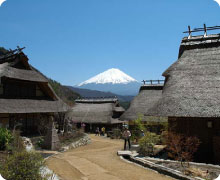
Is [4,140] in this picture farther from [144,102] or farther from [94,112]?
[94,112]

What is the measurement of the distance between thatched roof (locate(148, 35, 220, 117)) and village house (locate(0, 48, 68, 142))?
1042 centimetres

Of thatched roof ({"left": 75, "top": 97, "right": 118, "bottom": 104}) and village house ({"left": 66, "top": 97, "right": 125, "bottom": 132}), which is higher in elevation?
thatched roof ({"left": 75, "top": 97, "right": 118, "bottom": 104})

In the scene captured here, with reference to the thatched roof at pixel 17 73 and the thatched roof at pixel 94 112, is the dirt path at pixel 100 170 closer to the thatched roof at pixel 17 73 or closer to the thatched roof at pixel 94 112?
the thatched roof at pixel 17 73

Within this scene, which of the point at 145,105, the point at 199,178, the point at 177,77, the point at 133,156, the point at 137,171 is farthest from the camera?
the point at 145,105

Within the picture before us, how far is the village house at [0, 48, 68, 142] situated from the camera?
18078 millimetres

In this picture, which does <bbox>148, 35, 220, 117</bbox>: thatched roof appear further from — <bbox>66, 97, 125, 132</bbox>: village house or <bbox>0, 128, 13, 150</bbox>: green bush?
<bbox>66, 97, 125, 132</bbox>: village house

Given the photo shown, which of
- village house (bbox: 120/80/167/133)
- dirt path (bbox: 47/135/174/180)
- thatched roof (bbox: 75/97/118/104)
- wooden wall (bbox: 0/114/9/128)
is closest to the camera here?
dirt path (bbox: 47/135/174/180)

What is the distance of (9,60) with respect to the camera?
2100 centimetres

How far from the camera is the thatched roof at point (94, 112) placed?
116ft

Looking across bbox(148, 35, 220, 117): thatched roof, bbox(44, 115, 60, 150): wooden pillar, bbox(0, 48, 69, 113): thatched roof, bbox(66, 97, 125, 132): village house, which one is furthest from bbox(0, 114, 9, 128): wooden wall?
bbox(66, 97, 125, 132): village house

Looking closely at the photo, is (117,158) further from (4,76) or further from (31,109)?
(4,76)

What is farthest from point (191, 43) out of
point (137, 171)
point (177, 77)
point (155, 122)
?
point (137, 171)

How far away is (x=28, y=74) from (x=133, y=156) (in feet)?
43.4

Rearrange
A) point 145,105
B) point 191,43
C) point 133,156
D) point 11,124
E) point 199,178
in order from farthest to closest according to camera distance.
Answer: point 145,105, point 11,124, point 191,43, point 133,156, point 199,178
